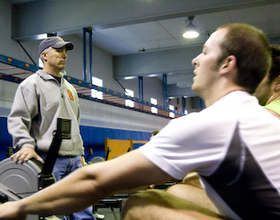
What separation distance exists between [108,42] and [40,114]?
7137mm

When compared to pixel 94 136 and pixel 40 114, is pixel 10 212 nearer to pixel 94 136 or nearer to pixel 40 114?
pixel 40 114

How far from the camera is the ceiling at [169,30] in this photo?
6.93 meters

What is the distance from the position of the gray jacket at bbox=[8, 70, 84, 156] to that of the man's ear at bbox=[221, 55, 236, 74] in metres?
1.47

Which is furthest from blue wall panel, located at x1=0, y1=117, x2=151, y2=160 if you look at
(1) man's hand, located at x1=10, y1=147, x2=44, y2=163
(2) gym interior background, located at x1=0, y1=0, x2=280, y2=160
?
(1) man's hand, located at x1=10, y1=147, x2=44, y2=163

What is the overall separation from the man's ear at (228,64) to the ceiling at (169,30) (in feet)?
15.6

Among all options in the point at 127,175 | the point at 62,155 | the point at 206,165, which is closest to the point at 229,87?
the point at 206,165

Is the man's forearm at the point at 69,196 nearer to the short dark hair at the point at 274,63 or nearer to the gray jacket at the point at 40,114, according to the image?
the gray jacket at the point at 40,114

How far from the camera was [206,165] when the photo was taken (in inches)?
33.2

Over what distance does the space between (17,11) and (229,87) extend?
6395mm

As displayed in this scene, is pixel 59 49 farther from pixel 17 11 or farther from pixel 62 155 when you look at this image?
pixel 17 11

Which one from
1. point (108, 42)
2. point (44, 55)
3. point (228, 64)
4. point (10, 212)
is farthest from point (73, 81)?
point (228, 64)

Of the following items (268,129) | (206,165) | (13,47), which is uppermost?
(13,47)

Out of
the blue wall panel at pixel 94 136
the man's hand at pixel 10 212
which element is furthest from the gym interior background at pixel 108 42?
the man's hand at pixel 10 212

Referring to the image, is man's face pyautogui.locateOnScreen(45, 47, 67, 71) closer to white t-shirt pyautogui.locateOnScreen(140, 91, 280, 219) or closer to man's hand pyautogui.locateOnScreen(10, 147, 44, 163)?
man's hand pyautogui.locateOnScreen(10, 147, 44, 163)
